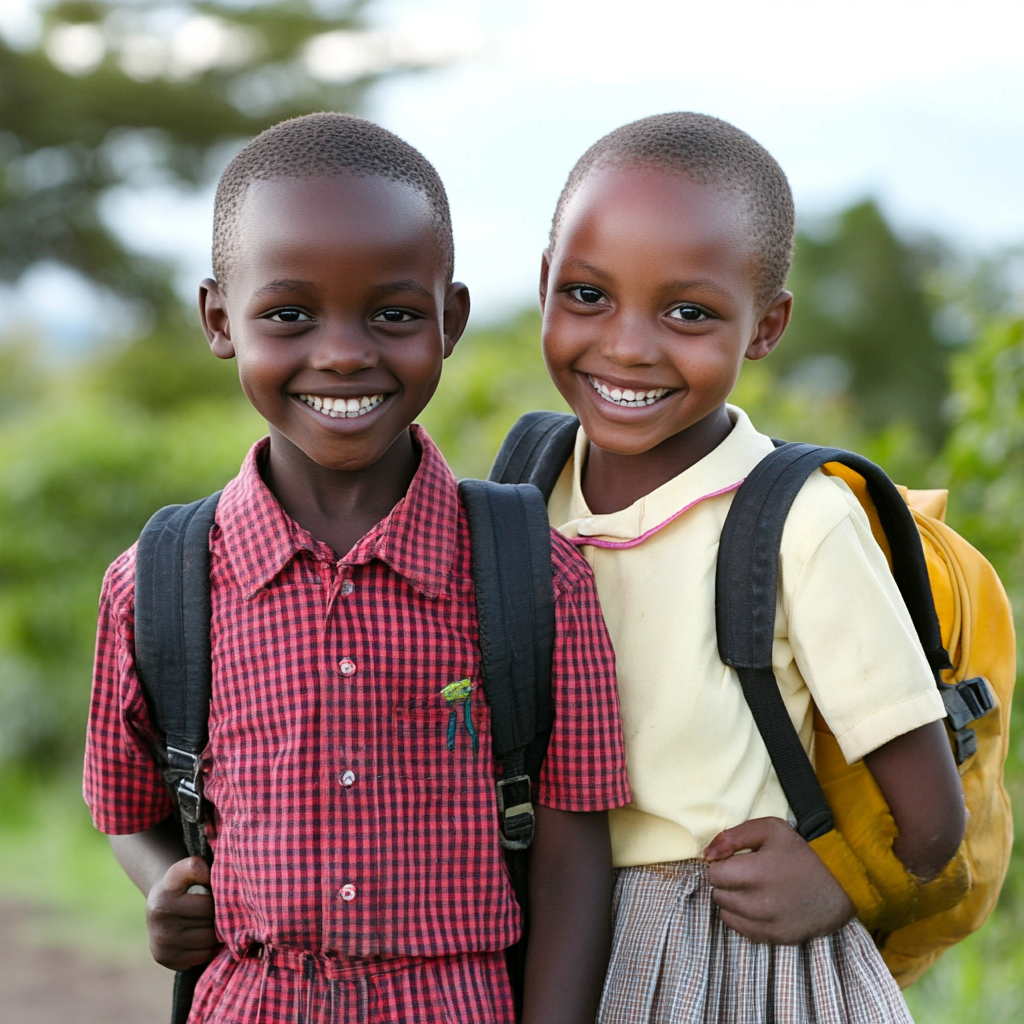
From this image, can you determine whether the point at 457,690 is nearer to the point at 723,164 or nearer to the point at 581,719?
the point at 581,719

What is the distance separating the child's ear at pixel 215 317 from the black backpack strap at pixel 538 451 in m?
0.52

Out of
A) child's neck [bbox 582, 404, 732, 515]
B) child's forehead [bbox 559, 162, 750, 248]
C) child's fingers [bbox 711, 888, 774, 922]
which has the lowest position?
child's fingers [bbox 711, 888, 774, 922]

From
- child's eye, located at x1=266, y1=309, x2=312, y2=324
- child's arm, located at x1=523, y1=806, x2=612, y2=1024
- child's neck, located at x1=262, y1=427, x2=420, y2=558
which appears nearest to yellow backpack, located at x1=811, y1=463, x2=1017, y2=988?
child's arm, located at x1=523, y1=806, x2=612, y2=1024

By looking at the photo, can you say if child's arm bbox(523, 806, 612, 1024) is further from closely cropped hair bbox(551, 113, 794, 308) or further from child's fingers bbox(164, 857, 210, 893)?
closely cropped hair bbox(551, 113, 794, 308)

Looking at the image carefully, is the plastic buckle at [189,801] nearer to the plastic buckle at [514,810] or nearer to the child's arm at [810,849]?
the plastic buckle at [514,810]

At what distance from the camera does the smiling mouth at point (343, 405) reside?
154cm

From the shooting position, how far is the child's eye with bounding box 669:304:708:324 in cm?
172

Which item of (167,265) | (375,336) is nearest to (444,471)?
(375,336)

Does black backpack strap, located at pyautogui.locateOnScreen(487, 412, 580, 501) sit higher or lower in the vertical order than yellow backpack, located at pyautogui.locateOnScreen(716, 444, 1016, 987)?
higher

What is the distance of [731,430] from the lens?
189 centimetres

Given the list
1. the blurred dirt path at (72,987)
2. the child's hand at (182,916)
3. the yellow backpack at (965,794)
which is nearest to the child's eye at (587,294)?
the yellow backpack at (965,794)

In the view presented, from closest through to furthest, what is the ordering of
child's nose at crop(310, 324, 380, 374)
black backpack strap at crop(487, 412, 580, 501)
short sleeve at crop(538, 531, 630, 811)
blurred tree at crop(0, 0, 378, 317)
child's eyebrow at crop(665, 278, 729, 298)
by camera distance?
child's nose at crop(310, 324, 380, 374)
short sleeve at crop(538, 531, 630, 811)
child's eyebrow at crop(665, 278, 729, 298)
black backpack strap at crop(487, 412, 580, 501)
blurred tree at crop(0, 0, 378, 317)

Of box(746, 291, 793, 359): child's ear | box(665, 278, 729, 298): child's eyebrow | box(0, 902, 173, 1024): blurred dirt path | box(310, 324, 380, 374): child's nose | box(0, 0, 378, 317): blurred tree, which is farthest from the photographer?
box(0, 0, 378, 317): blurred tree

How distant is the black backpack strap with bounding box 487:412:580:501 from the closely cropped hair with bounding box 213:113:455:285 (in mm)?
449
